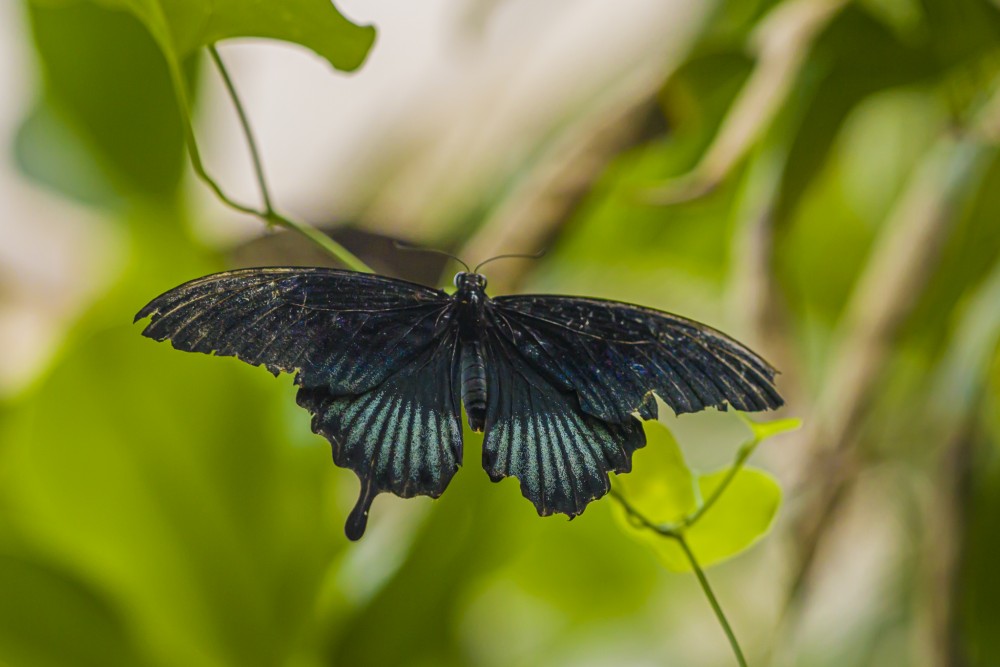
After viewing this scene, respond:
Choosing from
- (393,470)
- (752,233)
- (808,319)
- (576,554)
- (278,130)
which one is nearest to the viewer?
(393,470)

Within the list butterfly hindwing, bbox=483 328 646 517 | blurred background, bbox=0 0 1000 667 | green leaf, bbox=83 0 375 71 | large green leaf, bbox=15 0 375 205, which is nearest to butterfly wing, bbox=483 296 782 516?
butterfly hindwing, bbox=483 328 646 517

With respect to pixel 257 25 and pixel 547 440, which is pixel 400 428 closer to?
pixel 547 440

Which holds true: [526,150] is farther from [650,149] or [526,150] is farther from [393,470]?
[393,470]

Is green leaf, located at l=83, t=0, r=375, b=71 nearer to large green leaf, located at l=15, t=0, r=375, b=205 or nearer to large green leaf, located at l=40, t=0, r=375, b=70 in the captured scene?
large green leaf, located at l=40, t=0, r=375, b=70

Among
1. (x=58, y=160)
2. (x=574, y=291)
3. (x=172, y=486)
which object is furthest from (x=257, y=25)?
(x=58, y=160)

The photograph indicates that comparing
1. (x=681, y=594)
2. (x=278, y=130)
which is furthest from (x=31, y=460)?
(x=278, y=130)

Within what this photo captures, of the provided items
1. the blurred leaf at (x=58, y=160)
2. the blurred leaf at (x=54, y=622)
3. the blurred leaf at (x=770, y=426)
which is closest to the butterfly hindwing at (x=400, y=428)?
the blurred leaf at (x=770, y=426)
